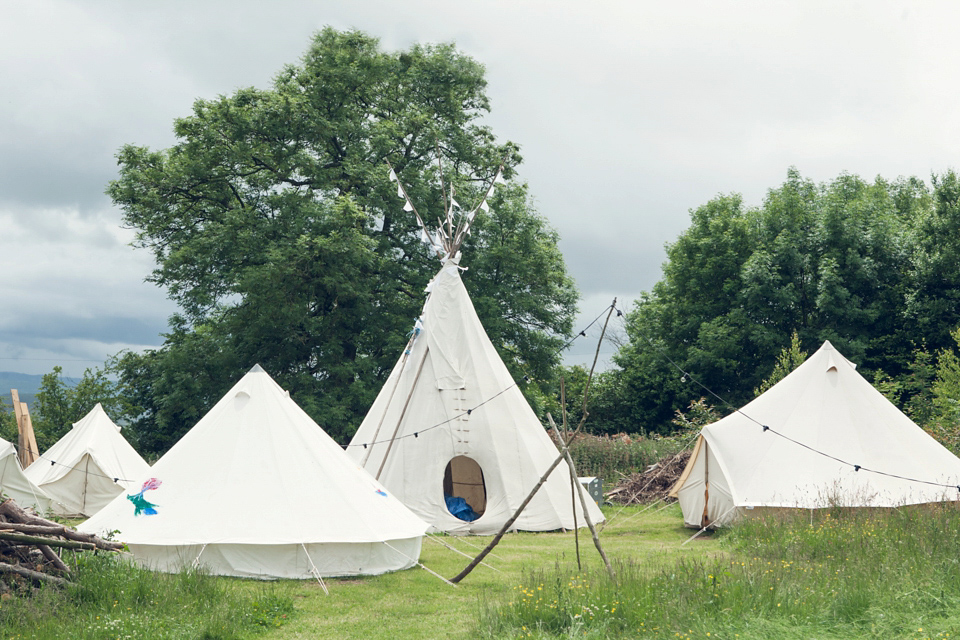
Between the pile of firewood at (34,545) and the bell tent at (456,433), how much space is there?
6.09 m

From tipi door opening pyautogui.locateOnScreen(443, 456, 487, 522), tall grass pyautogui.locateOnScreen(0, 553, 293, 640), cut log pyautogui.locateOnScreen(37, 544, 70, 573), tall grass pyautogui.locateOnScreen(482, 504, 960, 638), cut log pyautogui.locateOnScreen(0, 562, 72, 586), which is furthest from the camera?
tipi door opening pyautogui.locateOnScreen(443, 456, 487, 522)

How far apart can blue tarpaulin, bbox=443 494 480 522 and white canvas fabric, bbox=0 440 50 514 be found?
663cm

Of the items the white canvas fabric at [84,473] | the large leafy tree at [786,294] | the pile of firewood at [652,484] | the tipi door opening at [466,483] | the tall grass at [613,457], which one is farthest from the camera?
the large leafy tree at [786,294]

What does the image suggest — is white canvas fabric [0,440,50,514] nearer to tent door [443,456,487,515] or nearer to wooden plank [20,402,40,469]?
wooden plank [20,402,40,469]

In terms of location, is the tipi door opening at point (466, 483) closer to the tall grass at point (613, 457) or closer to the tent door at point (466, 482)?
the tent door at point (466, 482)

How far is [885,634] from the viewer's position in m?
5.52

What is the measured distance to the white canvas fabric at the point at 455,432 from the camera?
42.2ft

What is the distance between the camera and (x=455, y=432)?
1329 cm

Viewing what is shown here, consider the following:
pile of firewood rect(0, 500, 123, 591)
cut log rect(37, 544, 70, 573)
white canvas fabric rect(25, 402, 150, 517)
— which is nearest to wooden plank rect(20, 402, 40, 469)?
white canvas fabric rect(25, 402, 150, 517)

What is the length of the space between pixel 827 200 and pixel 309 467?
23048 mm

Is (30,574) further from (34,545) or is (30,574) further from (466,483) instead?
(466,483)

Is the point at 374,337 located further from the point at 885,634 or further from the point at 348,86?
the point at 885,634

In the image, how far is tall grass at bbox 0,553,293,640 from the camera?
603 cm

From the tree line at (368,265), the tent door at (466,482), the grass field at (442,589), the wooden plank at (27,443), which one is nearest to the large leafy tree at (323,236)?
the tree line at (368,265)
